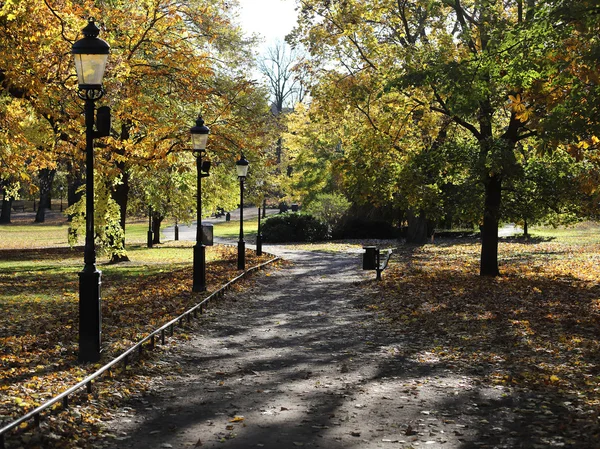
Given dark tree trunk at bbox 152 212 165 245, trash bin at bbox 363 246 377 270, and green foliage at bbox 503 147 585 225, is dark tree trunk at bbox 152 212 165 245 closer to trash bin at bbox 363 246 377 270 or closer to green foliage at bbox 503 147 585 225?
trash bin at bbox 363 246 377 270

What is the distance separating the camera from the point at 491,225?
800 inches

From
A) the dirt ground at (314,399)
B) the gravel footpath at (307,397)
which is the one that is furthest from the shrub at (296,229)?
the dirt ground at (314,399)

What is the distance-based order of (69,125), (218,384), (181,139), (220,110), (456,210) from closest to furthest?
(218,384), (69,125), (456,210), (181,139), (220,110)

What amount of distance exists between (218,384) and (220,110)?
16.7 m

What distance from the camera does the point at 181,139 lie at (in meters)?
22.0

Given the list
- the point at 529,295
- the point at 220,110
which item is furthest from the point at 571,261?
the point at 220,110

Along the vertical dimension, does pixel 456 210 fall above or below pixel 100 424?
above

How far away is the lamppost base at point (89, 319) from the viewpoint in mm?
8820

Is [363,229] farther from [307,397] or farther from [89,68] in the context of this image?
[307,397]

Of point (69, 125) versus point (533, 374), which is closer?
point (533, 374)

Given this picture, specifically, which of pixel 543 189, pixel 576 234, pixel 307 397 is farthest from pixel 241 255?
pixel 576 234

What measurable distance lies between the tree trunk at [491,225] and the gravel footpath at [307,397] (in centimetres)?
761

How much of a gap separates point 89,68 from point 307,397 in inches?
195

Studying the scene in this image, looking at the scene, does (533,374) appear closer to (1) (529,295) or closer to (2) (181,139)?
(1) (529,295)
